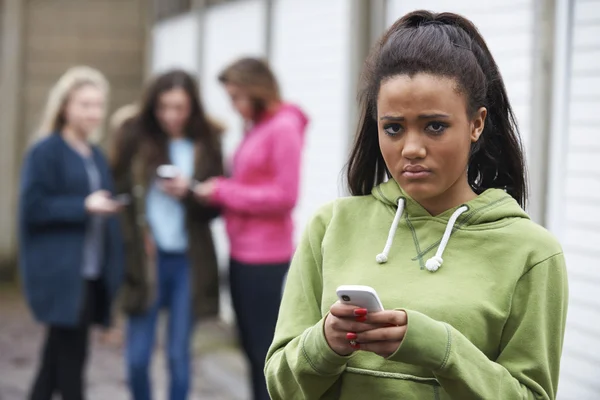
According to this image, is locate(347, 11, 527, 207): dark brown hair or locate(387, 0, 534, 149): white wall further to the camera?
locate(387, 0, 534, 149): white wall

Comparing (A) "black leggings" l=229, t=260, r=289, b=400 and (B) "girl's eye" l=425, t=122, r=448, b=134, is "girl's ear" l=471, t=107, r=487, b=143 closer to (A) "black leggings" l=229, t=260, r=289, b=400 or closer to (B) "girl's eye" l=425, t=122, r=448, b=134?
(B) "girl's eye" l=425, t=122, r=448, b=134

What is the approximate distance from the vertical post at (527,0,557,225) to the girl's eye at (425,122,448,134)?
99.4 inches

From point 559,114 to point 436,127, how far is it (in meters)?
2.57

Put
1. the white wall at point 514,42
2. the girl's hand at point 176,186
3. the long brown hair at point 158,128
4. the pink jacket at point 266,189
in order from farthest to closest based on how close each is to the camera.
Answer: the long brown hair at point 158,128
the girl's hand at point 176,186
the pink jacket at point 266,189
the white wall at point 514,42

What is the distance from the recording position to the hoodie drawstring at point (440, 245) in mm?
2035

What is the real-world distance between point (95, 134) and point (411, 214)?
4077 millimetres

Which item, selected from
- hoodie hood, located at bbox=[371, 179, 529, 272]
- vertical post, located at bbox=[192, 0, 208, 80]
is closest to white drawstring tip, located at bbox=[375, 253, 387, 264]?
hoodie hood, located at bbox=[371, 179, 529, 272]

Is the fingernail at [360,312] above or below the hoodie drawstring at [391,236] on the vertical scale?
below

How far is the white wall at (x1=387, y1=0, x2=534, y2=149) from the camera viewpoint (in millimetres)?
4574

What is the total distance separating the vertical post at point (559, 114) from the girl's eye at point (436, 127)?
2547 millimetres

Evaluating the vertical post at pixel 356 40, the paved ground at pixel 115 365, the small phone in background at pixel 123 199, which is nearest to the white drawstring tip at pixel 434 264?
the small phone in background at pixel 123 199

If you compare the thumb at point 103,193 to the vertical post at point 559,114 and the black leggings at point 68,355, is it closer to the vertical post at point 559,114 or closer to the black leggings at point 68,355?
the black leggings at point 68,355

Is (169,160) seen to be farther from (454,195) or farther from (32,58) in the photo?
(32,58)

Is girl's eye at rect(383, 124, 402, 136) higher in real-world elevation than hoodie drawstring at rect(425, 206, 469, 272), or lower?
higher
